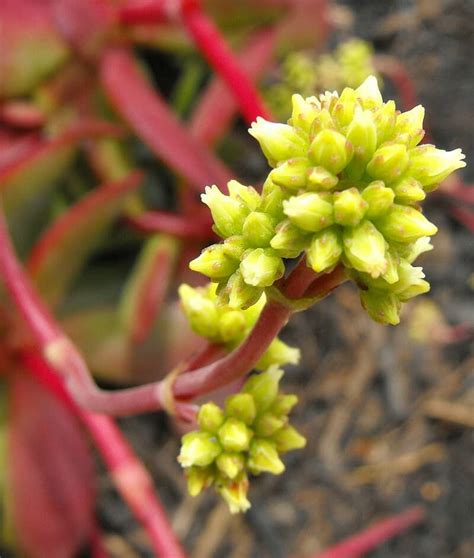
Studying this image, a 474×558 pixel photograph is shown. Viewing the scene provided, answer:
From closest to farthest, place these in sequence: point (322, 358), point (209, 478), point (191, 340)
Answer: point (209, 478) → point (191, 340) → point (322, 358)

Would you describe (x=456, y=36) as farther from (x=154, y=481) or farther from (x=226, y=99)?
(x=154, y=481)

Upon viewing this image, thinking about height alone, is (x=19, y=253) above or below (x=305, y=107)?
below

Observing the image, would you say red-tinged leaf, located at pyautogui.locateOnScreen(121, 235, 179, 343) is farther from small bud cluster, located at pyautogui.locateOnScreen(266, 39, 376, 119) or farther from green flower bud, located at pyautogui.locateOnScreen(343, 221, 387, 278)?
green flower bud, located at pyautogui.locateOnScreen(343, 221, 387, 278)

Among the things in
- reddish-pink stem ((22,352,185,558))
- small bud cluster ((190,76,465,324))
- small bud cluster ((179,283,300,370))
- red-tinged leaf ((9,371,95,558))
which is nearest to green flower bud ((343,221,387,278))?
small bud cluster ((190,76,465,324))

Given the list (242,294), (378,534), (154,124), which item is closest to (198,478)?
(242,294)

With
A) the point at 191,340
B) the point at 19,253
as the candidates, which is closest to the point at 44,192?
the point at 19,253

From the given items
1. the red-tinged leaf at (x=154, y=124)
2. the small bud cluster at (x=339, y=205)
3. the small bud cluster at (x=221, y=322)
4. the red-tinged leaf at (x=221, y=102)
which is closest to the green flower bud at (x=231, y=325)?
the small bud cluster at (x=221, y=322)

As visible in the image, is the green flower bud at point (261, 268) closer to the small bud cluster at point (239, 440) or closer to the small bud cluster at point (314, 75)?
the small bud cluster at point (239, 440)
